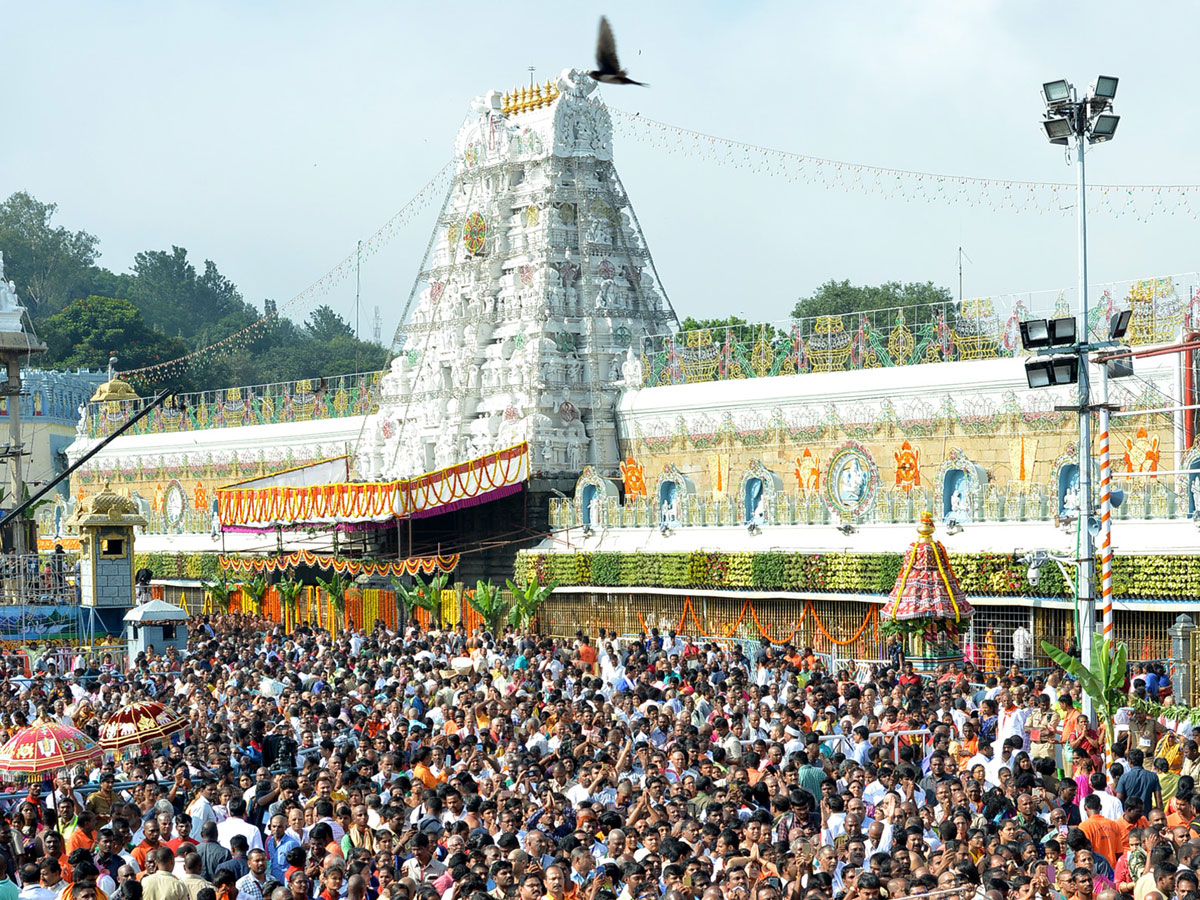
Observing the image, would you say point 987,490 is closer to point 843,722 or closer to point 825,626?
point 825,626

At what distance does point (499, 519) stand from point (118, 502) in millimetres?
8588

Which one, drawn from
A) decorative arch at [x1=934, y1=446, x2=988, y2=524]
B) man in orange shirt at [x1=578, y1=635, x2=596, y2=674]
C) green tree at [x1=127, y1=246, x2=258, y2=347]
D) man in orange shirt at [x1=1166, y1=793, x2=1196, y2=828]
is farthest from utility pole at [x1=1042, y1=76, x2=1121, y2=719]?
green tree at [x1=127, y1=246, x2=258, y2=347]

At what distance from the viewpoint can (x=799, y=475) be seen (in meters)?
33.7

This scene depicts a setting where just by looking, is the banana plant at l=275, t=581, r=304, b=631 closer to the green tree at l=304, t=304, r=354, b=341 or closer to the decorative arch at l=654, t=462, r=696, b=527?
the decorative arch at l=654, t=462, r=696, b=527

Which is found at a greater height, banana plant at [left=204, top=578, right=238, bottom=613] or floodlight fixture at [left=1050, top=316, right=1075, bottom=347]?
floodlight fixture at [left=1050, top=316, right=1075, bottom=347]

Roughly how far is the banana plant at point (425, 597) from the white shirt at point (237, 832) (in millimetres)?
21131

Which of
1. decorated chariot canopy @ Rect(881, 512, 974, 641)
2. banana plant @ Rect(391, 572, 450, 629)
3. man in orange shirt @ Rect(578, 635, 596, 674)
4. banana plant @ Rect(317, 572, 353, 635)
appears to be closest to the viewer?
decorated chariot canopy @ Rect(881, 512, 974, 641)

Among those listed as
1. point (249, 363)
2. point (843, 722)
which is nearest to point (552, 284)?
point (843, 722)

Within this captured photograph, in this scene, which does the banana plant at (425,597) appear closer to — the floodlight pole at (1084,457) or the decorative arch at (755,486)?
the decorative arch at (755,486)

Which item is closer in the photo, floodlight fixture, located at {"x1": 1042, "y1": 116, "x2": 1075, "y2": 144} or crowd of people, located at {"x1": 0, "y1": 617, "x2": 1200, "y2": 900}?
crowd of people, located at {"x1": 0, "y1": 617, "x2": 1200, "y2": 900}

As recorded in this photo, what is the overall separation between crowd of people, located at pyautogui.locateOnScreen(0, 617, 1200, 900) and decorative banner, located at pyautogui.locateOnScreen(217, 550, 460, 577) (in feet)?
43.0

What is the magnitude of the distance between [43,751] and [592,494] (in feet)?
74.5

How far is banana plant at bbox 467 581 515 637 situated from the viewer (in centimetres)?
3158

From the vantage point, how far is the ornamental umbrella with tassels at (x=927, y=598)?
73.7ft
